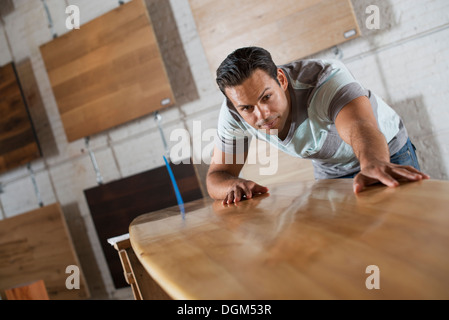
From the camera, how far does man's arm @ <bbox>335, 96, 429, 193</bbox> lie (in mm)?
975

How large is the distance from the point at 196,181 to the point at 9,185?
2.30m

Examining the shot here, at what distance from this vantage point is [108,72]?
3229 mm

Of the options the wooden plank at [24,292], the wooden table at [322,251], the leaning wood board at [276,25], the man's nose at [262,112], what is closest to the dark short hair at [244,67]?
the man's nose at [262,112]

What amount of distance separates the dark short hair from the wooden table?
64 centimetres

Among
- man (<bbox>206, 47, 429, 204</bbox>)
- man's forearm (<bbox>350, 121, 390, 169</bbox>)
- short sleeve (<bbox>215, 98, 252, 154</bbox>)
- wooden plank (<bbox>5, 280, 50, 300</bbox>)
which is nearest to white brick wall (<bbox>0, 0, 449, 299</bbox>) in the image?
wooden plank (<bbox>5, 280, 50, 300</bbox>)

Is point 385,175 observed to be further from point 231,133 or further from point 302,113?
point 231,133

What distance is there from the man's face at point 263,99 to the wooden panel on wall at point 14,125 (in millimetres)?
2855

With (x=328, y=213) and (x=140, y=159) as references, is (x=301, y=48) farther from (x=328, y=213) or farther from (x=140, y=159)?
(x=328, y=213)

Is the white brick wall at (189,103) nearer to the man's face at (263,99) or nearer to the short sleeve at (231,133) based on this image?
the short sleeve at (231,133)

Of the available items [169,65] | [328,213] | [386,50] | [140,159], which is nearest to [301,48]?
[386,50]

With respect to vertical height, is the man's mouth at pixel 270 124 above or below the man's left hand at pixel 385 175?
above

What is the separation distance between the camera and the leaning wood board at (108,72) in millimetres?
3072

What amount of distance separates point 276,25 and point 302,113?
1.42m

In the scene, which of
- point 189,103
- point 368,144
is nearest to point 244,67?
point 368,144
